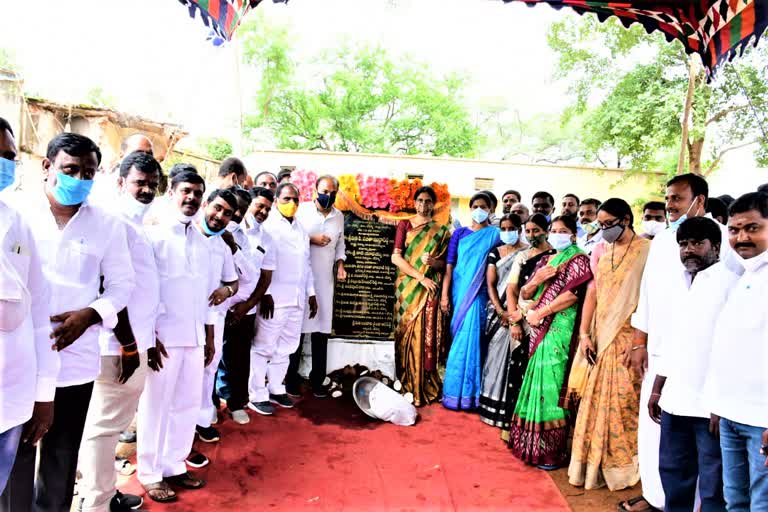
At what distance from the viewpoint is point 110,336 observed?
9.30ft

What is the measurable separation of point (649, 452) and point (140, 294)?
327 cm

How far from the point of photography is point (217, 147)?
2853cm

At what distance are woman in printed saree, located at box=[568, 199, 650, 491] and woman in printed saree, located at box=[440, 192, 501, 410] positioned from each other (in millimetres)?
1466

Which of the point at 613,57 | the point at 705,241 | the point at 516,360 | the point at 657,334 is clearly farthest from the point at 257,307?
the point at 613,57

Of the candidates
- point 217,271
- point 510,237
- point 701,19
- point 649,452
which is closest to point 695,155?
point 510,237

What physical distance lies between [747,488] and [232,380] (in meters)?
3.80

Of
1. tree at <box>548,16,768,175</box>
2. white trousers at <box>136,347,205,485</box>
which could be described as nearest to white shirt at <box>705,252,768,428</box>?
white trousers at <box>136,347,205,485</box>

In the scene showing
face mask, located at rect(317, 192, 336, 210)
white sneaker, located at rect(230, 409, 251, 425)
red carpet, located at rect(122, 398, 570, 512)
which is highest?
face mask, located at rect(317, 192, 336, 210)

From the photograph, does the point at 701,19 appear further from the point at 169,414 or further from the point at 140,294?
the point at 169,414

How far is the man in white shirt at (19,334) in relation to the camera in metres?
1.83

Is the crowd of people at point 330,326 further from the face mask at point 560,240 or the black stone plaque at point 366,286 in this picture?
the black stone plaque at point 366,286

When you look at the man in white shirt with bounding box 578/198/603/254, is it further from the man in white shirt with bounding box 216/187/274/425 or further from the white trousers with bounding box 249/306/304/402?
the man in white shirt with bounding box 216/187/274/425

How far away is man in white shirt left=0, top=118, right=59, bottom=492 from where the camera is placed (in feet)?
6.01

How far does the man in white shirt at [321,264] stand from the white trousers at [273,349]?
0.31m
